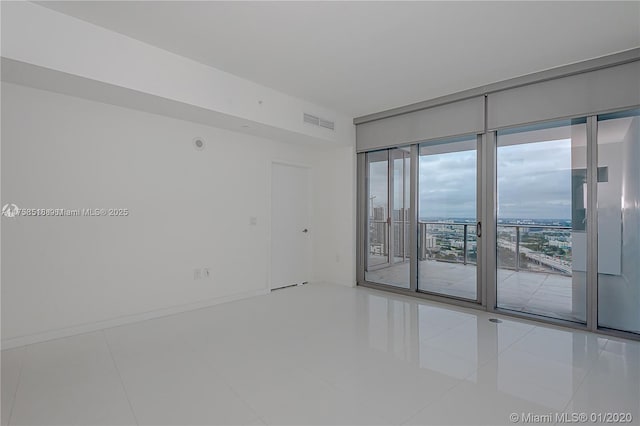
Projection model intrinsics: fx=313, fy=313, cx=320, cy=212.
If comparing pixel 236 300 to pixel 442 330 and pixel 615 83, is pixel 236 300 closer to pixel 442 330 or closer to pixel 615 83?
pixel 442 330

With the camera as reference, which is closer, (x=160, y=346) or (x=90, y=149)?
(x=160, y=346)

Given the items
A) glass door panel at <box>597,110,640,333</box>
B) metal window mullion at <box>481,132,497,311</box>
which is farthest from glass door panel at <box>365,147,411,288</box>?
glass door panel at <box>597,110,640,333</box>

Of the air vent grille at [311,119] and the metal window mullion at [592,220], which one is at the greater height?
the air vent grille at [311,119]

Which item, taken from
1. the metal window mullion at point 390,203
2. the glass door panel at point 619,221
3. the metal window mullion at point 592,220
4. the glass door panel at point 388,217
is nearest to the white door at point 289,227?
the glass door panel at point 388,217

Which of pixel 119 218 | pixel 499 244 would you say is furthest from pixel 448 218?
pixel 119 218

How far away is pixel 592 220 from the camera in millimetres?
3303

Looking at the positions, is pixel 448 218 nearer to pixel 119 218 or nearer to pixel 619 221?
pixel 619 221

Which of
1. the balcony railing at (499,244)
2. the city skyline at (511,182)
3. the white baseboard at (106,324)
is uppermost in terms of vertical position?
the city skyline at (511,182)

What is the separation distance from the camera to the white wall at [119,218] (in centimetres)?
289

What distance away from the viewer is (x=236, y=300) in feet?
14.7

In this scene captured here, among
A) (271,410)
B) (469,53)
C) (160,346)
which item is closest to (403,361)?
(271,410)

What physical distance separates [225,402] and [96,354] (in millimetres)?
1500

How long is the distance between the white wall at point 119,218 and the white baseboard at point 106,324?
13 mm

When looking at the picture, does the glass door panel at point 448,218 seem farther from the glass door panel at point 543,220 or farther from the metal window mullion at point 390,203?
the metal window mullion at point 390,203
